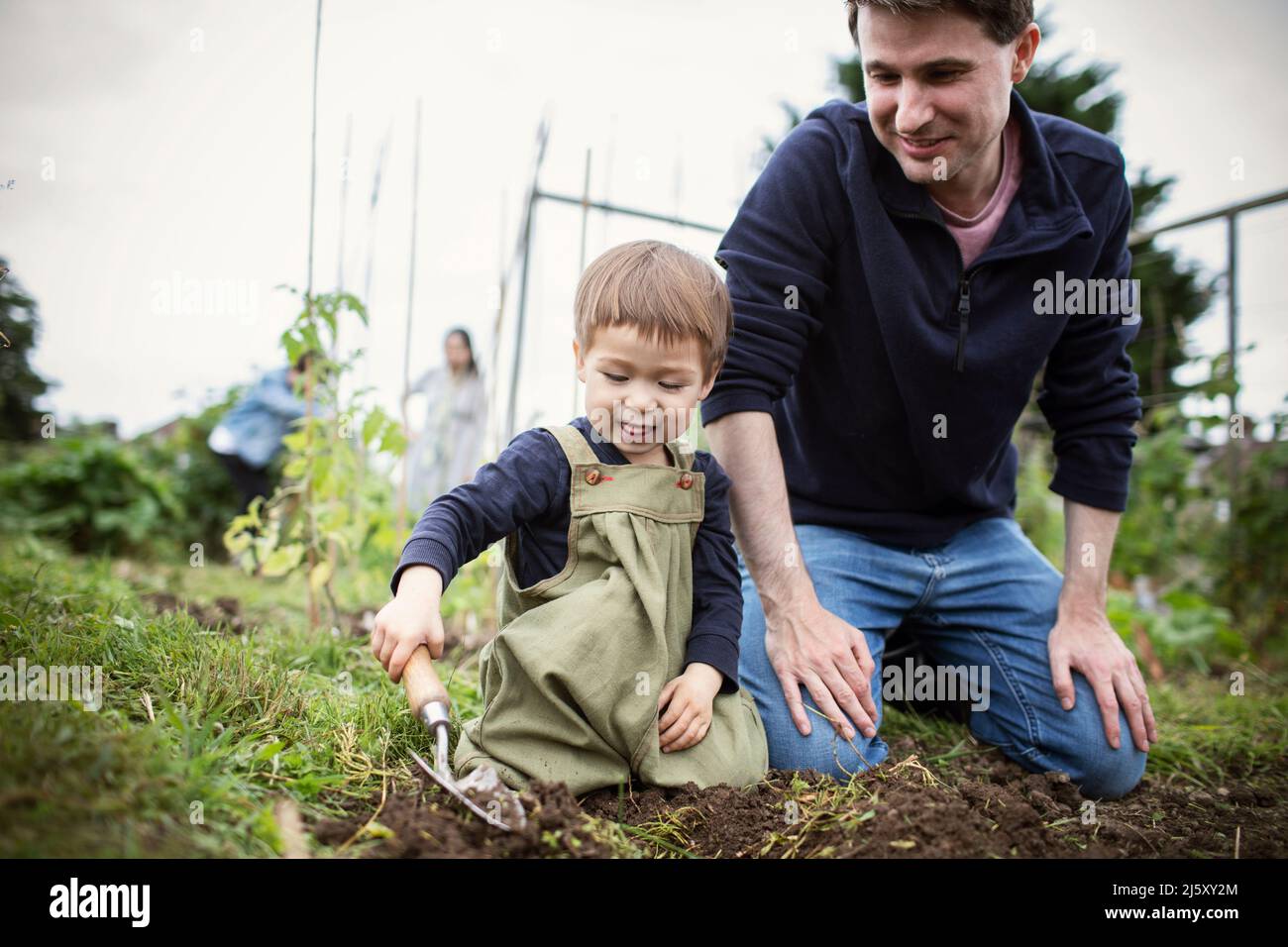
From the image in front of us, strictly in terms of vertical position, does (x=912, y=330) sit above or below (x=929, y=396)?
above

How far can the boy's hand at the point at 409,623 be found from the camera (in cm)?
137

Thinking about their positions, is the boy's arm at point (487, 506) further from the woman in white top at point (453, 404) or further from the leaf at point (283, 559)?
the woman in white top at point (453, 404)

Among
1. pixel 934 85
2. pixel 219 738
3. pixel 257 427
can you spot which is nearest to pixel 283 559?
pixel 219 738

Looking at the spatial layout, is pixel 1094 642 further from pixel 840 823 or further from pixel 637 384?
pixel 637 384

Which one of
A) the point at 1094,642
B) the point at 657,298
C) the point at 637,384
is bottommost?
the point at 1094,642

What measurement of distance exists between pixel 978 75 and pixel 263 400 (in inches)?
232

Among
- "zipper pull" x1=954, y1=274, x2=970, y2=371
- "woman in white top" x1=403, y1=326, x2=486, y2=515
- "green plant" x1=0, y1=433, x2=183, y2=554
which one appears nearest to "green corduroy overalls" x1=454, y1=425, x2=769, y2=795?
"zipper pull" x1=954, y1=274, x2=970, y2=371

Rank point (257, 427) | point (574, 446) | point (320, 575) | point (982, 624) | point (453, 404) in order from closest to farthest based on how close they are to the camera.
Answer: point (574, 446), point (982, 624), point (320, 575), point (453, 404), point (257, 427)

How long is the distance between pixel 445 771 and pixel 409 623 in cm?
25

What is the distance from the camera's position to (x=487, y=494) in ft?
5.17

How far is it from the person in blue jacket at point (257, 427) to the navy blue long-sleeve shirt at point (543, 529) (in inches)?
208

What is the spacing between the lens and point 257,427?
651cm
